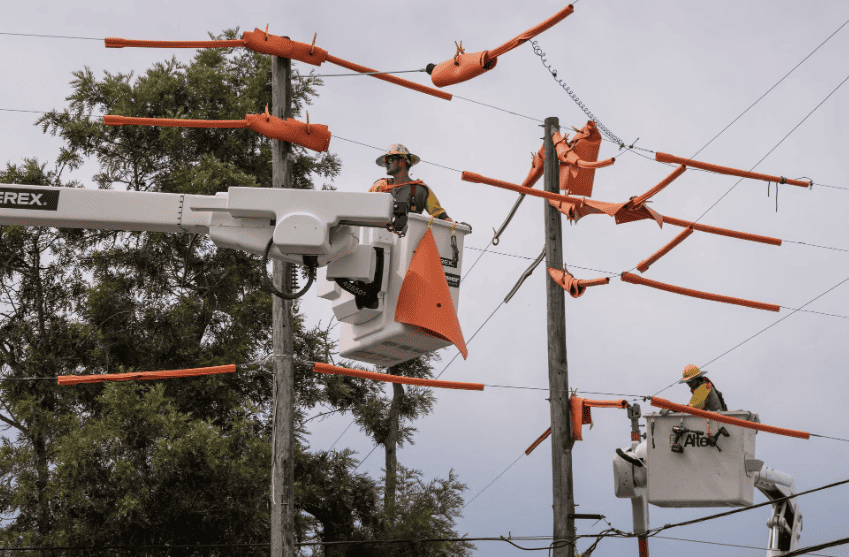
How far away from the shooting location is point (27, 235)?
59.6 feet

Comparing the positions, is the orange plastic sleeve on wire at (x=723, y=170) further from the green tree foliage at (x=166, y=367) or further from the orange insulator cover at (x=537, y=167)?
the green tree foliage at (x=166, y=367)

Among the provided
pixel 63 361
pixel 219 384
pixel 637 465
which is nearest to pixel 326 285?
pixel 637 465

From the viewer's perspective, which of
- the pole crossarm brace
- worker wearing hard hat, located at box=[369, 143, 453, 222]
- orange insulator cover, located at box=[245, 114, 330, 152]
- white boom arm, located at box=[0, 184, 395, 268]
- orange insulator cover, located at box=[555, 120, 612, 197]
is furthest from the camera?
orange insulator cover, located at box=[555, 120, 612, 197]

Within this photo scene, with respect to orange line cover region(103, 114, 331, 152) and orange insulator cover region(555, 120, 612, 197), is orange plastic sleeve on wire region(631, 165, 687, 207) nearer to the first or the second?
orange insulator cover region(555, 120, 612, 197)

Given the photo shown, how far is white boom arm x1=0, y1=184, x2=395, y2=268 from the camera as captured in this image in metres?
6.66

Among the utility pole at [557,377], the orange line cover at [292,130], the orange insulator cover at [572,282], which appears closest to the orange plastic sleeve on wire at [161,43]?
the orange line cover at [292,130]

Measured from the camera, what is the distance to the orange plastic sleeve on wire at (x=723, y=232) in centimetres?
1366

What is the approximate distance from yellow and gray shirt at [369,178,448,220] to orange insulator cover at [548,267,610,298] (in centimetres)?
352

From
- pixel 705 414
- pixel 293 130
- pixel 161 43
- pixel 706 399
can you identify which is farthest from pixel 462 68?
pixel 706 399

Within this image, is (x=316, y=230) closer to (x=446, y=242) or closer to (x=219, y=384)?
(x=446, y=242)

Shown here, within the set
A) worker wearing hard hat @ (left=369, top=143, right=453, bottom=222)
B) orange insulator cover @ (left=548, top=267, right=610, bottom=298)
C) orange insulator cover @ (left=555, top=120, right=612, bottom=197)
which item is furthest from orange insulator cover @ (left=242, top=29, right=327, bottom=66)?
orange insulator cover @ (left=548, top=267, right=610, bottom=298)

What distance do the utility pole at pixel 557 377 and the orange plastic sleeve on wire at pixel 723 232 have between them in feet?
4.65

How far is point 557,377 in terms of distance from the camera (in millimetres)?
13609

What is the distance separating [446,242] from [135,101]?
10.6 meters
